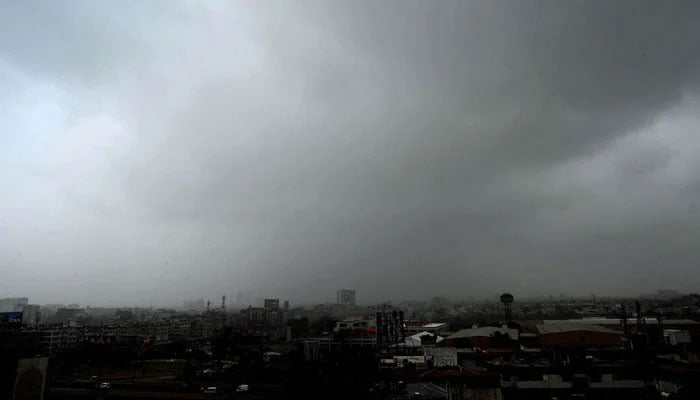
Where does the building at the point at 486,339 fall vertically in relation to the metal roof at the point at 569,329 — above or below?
below

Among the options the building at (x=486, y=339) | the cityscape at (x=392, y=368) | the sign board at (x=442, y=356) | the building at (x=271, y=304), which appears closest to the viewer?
the cityscape at (x=392, y=368)

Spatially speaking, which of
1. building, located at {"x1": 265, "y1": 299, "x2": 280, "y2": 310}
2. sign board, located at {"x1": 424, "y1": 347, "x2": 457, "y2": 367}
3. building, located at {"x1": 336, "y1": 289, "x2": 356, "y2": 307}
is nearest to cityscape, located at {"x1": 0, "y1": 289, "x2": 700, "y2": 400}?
sign board, located at {"x1": 424, "y1": 347, "x2": 457, "y2": 367}

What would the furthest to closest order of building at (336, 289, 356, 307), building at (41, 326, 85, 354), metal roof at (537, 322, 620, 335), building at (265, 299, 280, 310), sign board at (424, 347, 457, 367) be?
1. building at (336, 289, 356, 307)
2. building at (265, 299, 280, 310)
3. building at (41, 326, 85, 354)
4. metal roof at (537, 322, 620, 335)
5. sign board at (424, 347, 457, 367)

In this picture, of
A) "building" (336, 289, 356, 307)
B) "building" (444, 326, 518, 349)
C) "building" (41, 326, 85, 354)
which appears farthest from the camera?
"building" (336, 289, 356, 307)

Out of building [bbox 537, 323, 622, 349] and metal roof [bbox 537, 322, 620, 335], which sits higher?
metal roof [bbox 537, 322, 620, 335]

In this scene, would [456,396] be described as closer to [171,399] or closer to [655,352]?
[171,399]

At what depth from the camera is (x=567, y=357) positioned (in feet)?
70.5

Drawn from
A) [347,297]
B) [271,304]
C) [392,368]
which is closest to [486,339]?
[392,368]

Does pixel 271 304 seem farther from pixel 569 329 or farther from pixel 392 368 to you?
pixel 392 368

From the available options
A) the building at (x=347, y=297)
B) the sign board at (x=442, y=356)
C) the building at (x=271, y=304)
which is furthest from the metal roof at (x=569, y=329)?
the building at (x=347, y=297)

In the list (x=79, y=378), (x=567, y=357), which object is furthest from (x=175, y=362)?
(x=567, y=357)

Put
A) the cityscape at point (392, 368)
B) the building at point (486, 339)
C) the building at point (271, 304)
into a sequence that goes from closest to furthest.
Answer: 1. the cityscape at point (392, 368)
2. the building at point (486, 339)
3. the building at point (271, 304)

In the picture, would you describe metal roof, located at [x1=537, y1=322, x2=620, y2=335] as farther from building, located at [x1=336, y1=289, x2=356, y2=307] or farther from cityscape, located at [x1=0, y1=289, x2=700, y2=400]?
building, located at [x1=336, y1=289, x2=356, y2=307]

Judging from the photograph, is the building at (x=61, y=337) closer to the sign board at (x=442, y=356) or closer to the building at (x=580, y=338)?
the sign board at (x=442, y=356)
